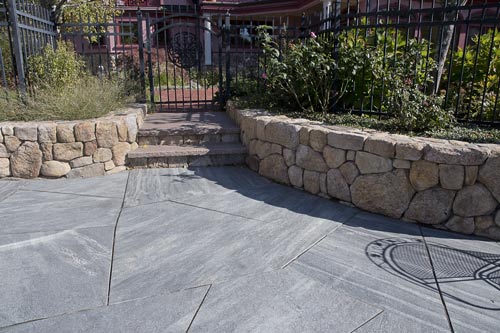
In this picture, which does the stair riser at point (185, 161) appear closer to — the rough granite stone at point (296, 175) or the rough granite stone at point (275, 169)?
the rough granite stone at point (275, 169)

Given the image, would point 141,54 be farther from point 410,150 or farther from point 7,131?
point 410,150

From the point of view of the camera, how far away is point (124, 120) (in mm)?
4926

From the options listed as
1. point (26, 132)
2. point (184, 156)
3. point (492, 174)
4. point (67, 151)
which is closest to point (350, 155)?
Answer: point (492, 174)

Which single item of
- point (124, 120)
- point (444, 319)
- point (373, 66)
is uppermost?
point (373, 66)

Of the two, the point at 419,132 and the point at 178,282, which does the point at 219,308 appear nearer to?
the point at 178,282

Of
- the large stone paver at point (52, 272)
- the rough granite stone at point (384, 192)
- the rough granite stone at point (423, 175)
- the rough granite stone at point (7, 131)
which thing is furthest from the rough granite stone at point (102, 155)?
the rough granite stone at point (423, 175)

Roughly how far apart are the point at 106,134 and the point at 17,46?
73.0 inches

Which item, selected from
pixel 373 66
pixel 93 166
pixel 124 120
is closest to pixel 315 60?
pixel 373 66

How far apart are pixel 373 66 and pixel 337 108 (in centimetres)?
72

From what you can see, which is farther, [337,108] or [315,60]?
[337,108]

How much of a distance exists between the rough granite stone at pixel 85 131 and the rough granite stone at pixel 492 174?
13.5 feet

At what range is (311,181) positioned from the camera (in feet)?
13.7

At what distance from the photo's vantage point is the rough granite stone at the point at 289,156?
434 centimetres

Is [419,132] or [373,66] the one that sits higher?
[373,66]
